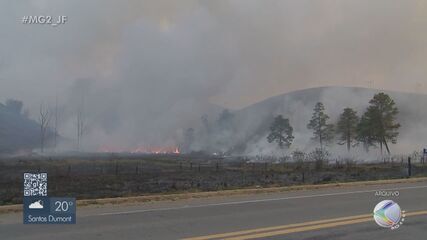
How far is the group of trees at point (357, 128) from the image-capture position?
92312mm

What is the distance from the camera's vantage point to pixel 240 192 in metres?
16.0

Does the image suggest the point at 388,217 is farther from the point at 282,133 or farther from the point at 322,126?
the point at 282,133

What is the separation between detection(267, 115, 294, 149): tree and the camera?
466ft

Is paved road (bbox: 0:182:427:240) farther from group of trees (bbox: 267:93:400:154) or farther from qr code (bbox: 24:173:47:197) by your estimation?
group of trees (bbox: 267:93:400:154)

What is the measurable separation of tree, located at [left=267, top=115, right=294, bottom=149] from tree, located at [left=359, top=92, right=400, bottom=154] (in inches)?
1788

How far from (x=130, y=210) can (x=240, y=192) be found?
5015mm

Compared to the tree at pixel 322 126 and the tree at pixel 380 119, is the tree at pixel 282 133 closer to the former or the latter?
the tree at pixel 322 126

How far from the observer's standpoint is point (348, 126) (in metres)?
109

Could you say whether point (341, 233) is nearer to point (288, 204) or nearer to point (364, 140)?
point (288, 204)

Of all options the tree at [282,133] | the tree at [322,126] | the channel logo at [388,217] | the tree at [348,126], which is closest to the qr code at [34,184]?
the channel logo at [388,217]

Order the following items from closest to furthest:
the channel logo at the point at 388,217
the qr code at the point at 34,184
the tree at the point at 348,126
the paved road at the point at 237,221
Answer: the paved road at the point at 237,221
the channel logo at the point at 388,217
the qr code at the point at 34,184
the tree at the point at 348,126

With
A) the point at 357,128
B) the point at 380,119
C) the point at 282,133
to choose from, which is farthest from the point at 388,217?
the point at 282,133

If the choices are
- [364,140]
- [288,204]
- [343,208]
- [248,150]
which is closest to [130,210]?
[288,204]

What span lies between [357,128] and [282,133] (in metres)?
43.4
